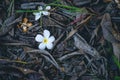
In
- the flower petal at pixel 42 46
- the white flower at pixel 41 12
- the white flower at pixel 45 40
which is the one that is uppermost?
the white flower at pixel 41 12

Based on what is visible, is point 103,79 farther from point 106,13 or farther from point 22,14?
point 22,14

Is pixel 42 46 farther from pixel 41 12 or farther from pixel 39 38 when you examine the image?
pixel 41 12

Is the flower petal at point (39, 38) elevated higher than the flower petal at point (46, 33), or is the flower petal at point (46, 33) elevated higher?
the flower petal at point (46, 33)

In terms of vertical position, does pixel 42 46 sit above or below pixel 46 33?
below

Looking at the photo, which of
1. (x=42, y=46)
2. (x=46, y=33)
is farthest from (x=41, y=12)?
(x=42, y=46)

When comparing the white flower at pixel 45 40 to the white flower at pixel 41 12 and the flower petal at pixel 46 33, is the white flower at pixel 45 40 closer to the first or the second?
the flower petal at pixel 46 33

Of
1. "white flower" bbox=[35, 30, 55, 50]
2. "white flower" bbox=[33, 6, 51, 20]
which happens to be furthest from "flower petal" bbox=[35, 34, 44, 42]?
"white flower" bbox=[33, 6, 51, 20]

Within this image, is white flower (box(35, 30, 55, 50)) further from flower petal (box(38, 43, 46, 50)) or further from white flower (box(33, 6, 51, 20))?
white flower (box(33, 6, 51, 20))

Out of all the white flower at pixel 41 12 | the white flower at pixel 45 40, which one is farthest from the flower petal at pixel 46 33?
the white flower at pixel 41 12
